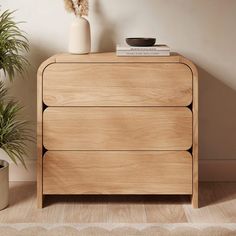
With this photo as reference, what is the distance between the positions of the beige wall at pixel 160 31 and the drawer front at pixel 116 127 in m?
0.53

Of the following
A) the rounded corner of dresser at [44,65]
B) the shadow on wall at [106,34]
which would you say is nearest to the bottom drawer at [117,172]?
the rounded corner of dresser at [44,65]

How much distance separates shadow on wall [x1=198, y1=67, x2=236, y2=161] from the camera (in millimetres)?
2949

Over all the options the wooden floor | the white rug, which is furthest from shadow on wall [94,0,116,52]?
the white rug

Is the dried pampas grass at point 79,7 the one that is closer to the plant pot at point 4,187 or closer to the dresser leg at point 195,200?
the plant pot at point 4,187

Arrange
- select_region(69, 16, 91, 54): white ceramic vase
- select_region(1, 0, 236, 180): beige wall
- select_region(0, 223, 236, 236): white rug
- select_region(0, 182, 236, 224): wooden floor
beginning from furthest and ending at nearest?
select_region(1, 0, 236, 180): beige wall → select_region(69, 16, 91, 54): white ceramic vase → select_region(0, 182, 236, 224): wooden floor → select_region(0, 223, 236, 236): white rug

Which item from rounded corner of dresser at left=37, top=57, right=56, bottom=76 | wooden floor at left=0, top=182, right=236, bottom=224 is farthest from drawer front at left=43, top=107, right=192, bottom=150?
wooden floor at left=0, top=182, right=236, bottom=224

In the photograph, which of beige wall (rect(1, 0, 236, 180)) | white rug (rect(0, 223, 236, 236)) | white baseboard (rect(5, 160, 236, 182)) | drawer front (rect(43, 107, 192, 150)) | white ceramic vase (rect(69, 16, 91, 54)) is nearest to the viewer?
white rug (rect(0, 223, 236, 236))

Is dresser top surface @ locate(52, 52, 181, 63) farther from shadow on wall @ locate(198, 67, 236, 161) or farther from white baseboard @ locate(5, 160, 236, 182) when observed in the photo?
white baseboard @ locate(5, 160, 236, 182)

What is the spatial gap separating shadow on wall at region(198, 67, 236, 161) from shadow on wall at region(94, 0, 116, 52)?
54 centimetres

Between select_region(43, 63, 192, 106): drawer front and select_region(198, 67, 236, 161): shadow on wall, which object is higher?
select_region(43, 63, 192, 106): drawer front

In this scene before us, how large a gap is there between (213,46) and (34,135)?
3.85 ft

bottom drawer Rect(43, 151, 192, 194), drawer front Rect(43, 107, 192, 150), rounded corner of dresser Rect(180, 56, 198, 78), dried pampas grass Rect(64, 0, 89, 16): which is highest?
dried pampas grass Rect(64, 0, 89, 16)

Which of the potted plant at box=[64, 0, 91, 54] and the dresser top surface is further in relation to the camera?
the potted plant at box=[64, 0, 91, 54]

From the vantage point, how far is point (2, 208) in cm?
248
